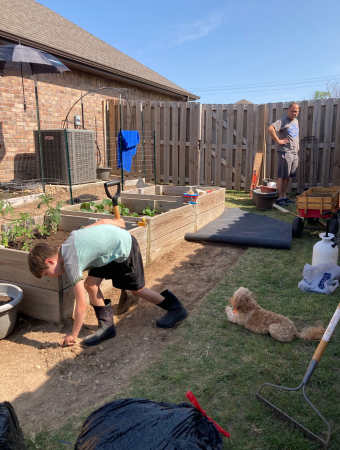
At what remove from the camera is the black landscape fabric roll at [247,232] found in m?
5.27

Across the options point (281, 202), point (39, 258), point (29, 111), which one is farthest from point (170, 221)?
point (29, 111)

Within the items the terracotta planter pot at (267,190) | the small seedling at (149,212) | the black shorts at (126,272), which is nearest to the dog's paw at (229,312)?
the black shorts at (126,272)

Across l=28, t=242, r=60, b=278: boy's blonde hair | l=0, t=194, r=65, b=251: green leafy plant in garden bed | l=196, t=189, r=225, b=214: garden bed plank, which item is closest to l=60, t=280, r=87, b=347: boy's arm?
l=28, t=242, r=60, b=278: boy's blonde hair

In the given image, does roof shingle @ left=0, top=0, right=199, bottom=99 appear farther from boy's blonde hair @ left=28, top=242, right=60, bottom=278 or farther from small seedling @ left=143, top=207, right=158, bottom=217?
boy's blonde hair @ left=28, top=242, right=60, bottom=278

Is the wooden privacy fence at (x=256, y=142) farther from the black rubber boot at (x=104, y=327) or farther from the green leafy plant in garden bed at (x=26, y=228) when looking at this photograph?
the black rubber boot at (x=104, y=327)

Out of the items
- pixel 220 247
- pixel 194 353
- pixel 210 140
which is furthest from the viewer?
pixel 210 140

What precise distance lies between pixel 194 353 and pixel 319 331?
1.00 metres

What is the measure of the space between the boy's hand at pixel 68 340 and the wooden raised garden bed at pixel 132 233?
0.40 m

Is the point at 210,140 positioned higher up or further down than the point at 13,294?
higher up

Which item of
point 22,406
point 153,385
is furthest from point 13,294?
point 153,385

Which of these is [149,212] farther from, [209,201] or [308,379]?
[308,379]

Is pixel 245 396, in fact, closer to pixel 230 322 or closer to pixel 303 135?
pixel 230 322

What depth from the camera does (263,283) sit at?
157 inches

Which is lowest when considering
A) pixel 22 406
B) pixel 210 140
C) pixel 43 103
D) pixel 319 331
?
pixel 22 406
